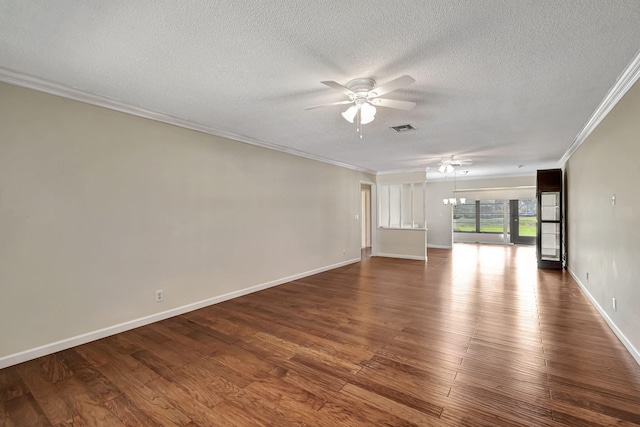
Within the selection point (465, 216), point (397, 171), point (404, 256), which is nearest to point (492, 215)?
point (465, 216)

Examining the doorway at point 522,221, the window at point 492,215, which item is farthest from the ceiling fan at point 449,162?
the doorway at point 522,221

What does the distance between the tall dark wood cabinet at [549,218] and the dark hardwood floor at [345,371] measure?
288 centimetres

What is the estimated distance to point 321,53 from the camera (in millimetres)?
2121

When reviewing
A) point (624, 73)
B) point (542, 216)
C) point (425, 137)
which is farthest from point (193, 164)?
point (542, 216)

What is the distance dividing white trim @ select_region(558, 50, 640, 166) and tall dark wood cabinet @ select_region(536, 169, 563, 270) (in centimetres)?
200

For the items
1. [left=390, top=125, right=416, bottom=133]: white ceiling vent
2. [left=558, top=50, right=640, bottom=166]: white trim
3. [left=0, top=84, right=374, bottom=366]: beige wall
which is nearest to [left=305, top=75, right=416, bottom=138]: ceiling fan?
[left=390, top=125, right=416, bottom=133]: white ceiling vent

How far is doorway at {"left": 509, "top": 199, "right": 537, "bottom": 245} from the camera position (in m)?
10.1

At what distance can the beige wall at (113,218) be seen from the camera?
2512 mm

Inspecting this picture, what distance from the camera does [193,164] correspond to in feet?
12.6

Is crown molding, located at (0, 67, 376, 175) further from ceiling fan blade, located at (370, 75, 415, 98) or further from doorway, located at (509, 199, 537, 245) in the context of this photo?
doorway, located at (509, 199, 537, 245)

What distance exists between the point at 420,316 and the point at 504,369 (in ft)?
4.10

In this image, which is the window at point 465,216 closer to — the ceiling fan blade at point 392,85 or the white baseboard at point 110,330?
the white baseboard at point 110,330

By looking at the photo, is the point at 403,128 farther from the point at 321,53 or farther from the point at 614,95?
the point at 321,53

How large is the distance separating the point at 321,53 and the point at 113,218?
2678mm
